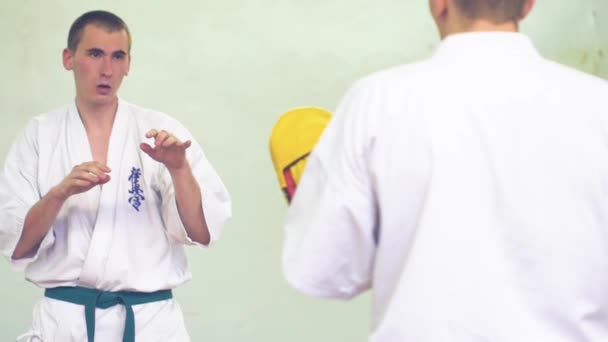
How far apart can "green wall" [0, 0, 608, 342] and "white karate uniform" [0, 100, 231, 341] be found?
1.11 metres

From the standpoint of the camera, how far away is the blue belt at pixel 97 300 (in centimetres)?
305

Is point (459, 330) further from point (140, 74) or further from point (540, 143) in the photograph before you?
point (140, 74)

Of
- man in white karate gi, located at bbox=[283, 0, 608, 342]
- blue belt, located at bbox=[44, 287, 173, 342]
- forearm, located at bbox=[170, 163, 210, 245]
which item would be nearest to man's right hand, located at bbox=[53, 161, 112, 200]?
forearm, located at bbox=[170, 163, 210, 245]

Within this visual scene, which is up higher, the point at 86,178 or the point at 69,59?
the point at 69,59

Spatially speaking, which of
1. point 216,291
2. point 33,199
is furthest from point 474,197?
point 216,291

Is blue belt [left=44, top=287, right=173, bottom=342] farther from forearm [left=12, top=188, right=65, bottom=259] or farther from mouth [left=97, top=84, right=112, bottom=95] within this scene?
mouth [left=97, top=84, right=112, bottom=95]

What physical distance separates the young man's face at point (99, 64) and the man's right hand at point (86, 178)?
434mm

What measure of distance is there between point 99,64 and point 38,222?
1.80ft

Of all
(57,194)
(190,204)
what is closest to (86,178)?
(57,194)

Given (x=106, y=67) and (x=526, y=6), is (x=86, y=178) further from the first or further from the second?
(x=526, y=6)

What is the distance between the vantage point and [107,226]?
122 inches

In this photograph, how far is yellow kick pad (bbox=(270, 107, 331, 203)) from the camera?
190 centimetres

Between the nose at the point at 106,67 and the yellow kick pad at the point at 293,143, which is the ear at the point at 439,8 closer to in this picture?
the yellow kick pad at the point at 293,143

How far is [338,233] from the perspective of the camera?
69.1 inches
